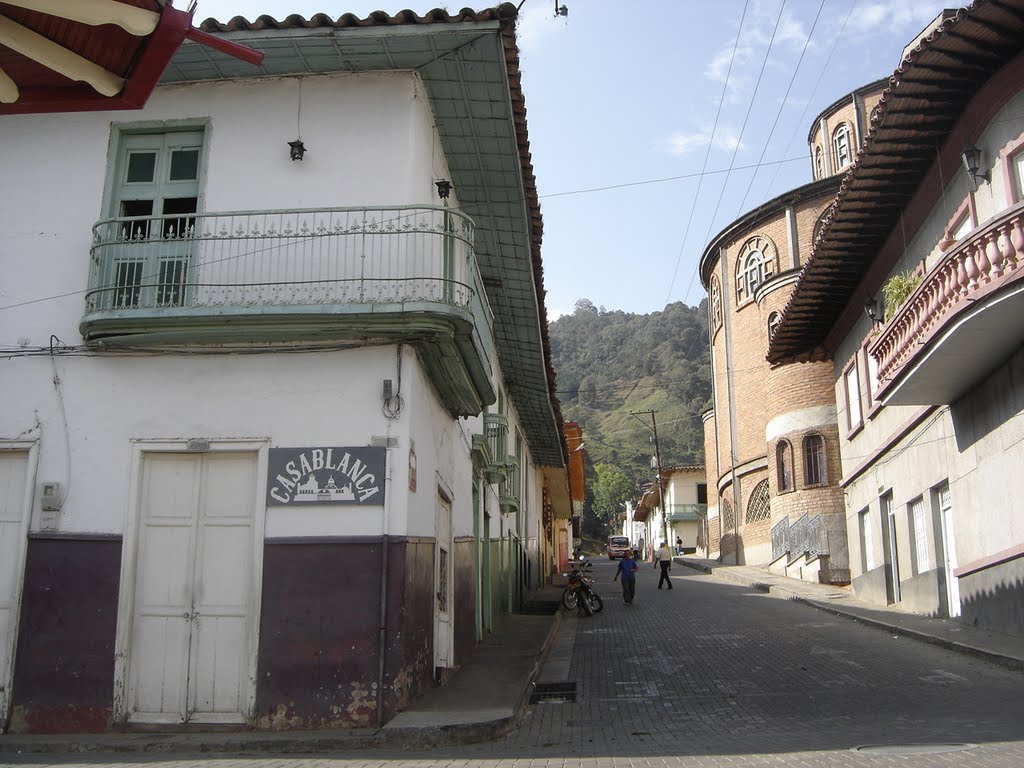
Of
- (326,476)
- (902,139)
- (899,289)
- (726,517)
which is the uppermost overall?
(902,139)

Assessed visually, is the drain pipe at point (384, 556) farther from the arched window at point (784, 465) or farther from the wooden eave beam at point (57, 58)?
the arched window at point (784, 465)

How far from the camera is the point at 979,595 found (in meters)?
14.1

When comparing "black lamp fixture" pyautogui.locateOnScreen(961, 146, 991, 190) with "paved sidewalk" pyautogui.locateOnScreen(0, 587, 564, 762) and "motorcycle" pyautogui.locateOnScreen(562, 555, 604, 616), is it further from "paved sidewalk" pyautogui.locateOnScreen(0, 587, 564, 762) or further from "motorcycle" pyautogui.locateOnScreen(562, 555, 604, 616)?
"motorcycle" pyautogui.locateOnScreen(562, 555, 604, 616)

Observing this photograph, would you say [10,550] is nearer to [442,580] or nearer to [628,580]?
[442,580]

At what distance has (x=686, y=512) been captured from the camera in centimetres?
6425

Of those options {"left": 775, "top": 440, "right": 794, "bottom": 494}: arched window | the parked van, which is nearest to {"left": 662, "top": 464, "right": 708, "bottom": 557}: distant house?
the parked van

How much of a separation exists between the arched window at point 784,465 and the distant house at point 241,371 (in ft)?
78.5

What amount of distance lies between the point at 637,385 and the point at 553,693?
108 meters

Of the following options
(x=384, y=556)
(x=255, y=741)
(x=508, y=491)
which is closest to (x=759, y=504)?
(x=508, y=491)

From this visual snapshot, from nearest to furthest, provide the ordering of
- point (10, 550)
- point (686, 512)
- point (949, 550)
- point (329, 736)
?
point (329, 736)
point (10, 550)
point (949, 550)
point (686, 512)

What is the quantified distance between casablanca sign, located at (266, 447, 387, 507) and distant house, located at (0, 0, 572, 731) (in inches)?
0.9

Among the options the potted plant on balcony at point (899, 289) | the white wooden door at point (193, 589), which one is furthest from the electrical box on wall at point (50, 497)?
the potted plant on balcony at point (899, 289)

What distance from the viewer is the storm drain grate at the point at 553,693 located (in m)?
10.9

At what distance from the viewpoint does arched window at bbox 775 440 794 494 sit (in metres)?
32.7
